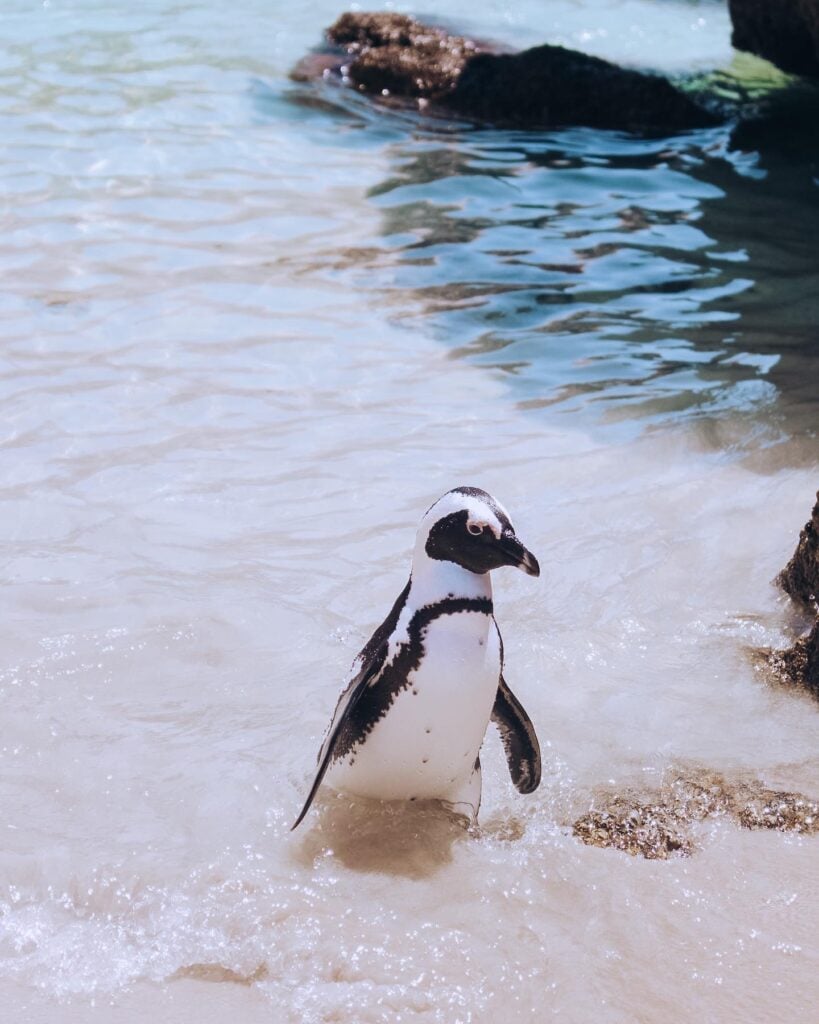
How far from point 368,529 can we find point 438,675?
6.20ft

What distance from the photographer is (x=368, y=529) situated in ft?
16.5

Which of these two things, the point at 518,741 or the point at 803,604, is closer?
the point at 518,741

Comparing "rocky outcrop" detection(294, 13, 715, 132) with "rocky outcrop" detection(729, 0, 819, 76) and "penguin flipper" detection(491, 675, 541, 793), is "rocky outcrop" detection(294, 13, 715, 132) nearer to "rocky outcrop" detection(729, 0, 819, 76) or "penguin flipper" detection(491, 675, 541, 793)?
"rocky outcrop" detection(729, 0, 819, 76)

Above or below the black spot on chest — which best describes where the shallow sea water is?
below

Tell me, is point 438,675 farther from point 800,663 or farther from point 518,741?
point 800,663

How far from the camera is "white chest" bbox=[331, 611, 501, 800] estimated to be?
3.17 meters

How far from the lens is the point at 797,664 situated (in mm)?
3969

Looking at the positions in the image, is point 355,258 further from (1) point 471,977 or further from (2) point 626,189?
(1) point 471,977

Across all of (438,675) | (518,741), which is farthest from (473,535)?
(518,741)

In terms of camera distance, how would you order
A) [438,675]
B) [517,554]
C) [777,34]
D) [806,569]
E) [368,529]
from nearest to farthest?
[517,554], [438,675], [806,569], [368,529], [777,34]

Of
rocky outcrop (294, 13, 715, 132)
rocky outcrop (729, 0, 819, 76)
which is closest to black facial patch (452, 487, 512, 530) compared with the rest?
rocky outcrop (294, 13, 715, 132)

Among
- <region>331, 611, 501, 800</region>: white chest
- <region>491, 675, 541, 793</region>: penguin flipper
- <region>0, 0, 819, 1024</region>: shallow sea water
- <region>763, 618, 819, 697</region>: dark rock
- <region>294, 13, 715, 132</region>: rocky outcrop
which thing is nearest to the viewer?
<region>0, 0, 819, 1024</region>: shallow sea water

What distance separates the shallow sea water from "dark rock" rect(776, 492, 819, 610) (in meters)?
0.10

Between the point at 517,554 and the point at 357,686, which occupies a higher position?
the point at 517,554
